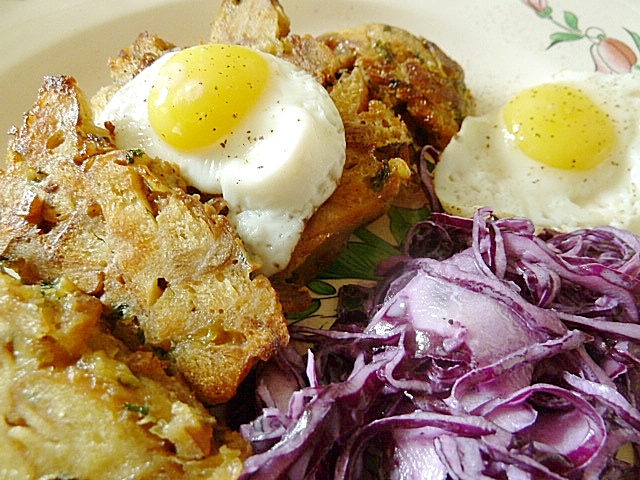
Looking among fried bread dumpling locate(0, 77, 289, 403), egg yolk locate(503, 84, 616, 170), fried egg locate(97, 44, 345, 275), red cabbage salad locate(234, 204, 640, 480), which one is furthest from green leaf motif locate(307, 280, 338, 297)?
egg yolk locate(503, 84, 616, 170)

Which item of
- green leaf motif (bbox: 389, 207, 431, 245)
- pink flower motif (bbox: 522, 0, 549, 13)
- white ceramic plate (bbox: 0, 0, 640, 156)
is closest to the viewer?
green leaf motif (bbox: 389, 207, 431, 245)

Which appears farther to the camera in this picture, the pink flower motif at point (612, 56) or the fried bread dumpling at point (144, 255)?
the pink flower motif at point (612, 56)

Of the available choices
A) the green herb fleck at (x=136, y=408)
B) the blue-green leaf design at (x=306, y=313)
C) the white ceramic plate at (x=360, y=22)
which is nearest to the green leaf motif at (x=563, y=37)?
the white ceramic plate at (x=360, y=22)

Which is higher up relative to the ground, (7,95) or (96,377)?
(7,95)

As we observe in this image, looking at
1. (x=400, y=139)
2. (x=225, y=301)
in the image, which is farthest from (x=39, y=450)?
(x=400, y=139)

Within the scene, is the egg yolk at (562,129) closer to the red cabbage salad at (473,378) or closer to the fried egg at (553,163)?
the fried egg at (553,163)

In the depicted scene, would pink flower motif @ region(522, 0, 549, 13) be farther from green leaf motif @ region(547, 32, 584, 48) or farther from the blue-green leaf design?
the blue-green leaf design

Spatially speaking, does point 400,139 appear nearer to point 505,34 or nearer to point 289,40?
point 289,40
